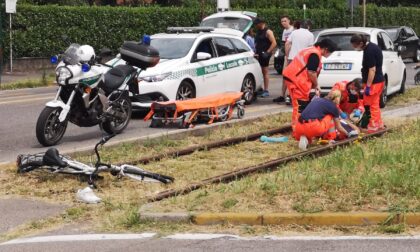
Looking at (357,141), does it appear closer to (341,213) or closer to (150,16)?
(341,213)

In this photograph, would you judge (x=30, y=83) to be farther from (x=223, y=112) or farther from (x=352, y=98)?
(x=352, y=98)

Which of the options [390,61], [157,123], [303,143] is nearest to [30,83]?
[390,61]

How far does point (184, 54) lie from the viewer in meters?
16.3

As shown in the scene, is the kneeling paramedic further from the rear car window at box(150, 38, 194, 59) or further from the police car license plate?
the police car license plate

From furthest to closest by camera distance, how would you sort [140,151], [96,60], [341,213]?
[96,60] → [140,151] → [341,213]

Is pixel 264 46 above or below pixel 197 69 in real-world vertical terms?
above

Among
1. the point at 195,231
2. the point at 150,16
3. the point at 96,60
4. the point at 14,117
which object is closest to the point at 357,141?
the point at 96,60

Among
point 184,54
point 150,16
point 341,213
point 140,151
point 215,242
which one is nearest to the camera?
point 215,242

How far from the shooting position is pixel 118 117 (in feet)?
43.3

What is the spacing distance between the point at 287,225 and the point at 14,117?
970 cm

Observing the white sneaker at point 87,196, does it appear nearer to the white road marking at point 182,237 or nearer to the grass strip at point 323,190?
the grass strip at point 323,190

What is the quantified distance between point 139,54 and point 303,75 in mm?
2648

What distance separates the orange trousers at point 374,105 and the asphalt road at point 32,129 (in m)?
3.31

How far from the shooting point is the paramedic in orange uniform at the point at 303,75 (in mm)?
12781
